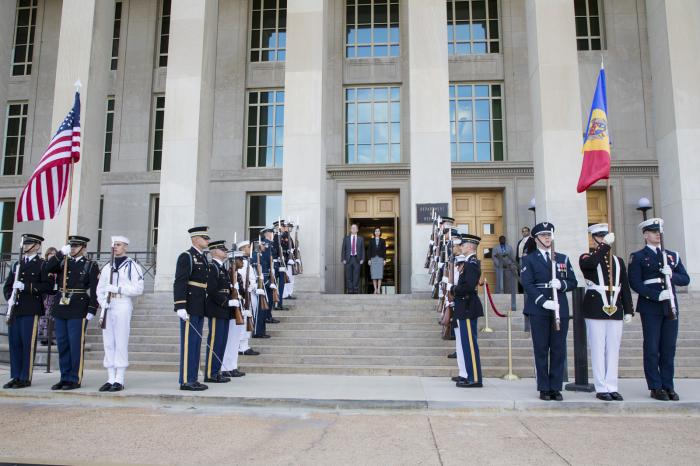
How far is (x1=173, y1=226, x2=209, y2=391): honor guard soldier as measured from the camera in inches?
314

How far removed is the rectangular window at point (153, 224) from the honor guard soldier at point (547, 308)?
15.8 metres

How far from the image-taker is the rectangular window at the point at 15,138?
2166cm

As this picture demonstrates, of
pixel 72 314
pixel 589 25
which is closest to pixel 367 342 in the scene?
pixel 72 314

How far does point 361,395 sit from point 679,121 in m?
11.5

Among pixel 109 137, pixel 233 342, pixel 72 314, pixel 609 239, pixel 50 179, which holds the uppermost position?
pixel 109 137

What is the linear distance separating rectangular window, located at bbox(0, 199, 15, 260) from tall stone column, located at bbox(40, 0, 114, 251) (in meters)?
7.24

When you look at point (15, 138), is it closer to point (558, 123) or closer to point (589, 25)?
point (558, 123)

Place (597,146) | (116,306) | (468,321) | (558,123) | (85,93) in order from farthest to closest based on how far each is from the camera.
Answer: (85,93), (558,123), (597,146), (468,321), (116,306)

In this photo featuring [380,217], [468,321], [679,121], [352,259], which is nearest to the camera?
[468,321]

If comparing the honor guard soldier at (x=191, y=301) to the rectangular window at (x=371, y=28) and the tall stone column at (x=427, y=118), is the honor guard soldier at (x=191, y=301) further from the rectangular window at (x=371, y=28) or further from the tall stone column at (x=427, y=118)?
the rectangular window at (x=371, y=28)

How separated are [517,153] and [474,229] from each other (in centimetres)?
302

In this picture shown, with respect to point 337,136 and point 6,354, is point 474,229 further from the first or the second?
point 6,354

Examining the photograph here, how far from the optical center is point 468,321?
8359 millimetres

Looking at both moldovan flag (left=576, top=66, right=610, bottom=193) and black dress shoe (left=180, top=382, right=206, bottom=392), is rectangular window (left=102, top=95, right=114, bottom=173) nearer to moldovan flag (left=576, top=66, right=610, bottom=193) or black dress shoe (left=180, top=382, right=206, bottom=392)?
black dress shoe (left=180, top=382, right=206, bottom=392)
